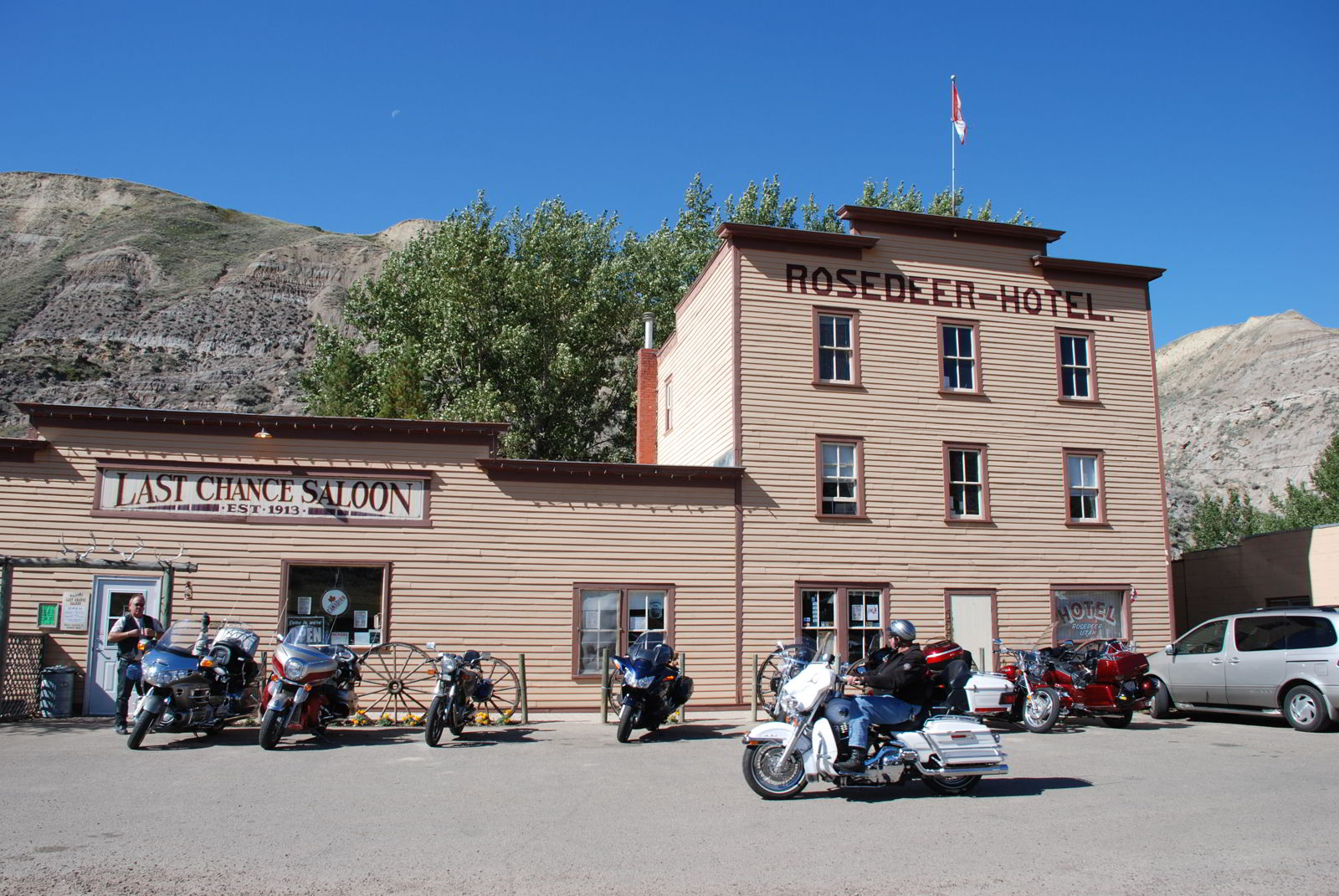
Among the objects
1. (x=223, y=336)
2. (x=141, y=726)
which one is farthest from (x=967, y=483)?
(x=223, y=336)

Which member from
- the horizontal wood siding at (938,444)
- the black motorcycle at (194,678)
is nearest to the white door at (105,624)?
the black motorcycle at (194,678)

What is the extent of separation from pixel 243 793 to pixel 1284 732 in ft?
Answer: 45.9

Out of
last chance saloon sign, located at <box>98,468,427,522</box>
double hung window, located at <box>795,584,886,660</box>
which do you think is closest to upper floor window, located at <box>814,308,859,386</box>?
double hung window, located at <box>795,584,886,660</box>

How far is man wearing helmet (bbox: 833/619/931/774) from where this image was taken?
9344mm

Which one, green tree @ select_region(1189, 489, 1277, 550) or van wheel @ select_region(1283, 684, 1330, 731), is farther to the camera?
green tree @ select_region(1189, 489, 1277, 550)

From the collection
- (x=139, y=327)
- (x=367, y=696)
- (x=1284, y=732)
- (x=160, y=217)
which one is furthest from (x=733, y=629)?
(x=160, y=217)

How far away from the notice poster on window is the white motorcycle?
38.8 feet

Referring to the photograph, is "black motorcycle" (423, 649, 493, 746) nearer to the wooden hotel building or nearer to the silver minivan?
the wooden hotel building

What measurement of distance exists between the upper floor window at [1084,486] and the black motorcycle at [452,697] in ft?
44.3

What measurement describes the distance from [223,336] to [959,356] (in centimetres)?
6954

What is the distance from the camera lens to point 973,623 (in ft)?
65.7

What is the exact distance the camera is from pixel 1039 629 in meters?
20.5

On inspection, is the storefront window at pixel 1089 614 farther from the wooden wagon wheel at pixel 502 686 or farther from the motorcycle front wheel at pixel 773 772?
the motorcycle front wheel at pixel 773 772

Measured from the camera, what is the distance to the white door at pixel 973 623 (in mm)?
19906
